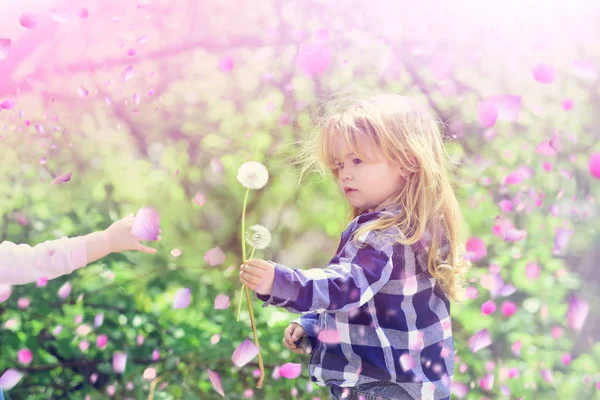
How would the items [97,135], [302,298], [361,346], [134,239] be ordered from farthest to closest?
[97,135]
[134,239]
[361,346]
[302,298]

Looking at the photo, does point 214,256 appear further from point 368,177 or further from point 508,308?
point 508,308

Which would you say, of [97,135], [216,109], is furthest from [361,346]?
[97,135]

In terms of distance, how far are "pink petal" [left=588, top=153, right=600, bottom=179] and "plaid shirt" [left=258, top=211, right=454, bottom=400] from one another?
0.81 metres

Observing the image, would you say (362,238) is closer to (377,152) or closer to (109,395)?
(377,152)

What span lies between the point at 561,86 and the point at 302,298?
1.16 meters

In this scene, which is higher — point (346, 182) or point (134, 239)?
point (346, 182)

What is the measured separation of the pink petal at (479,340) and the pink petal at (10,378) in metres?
1.23

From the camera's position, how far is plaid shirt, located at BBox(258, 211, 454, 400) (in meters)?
1.26

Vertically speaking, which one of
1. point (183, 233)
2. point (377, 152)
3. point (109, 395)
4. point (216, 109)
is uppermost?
point (377, 152)

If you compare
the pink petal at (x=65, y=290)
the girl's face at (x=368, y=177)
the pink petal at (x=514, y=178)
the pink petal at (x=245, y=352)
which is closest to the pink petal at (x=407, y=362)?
the girl's face at (x=368, y=177)

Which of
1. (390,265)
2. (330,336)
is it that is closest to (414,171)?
(390,265)

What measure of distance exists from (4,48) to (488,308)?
146 centimetres

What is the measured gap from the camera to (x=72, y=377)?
182 centimetres

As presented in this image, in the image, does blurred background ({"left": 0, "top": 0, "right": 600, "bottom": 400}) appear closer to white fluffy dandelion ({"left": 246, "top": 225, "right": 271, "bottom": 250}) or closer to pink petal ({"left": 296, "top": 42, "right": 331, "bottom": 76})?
pink petal ({"left": 296, "top": 42, "right": 331, "bottom": 76})
